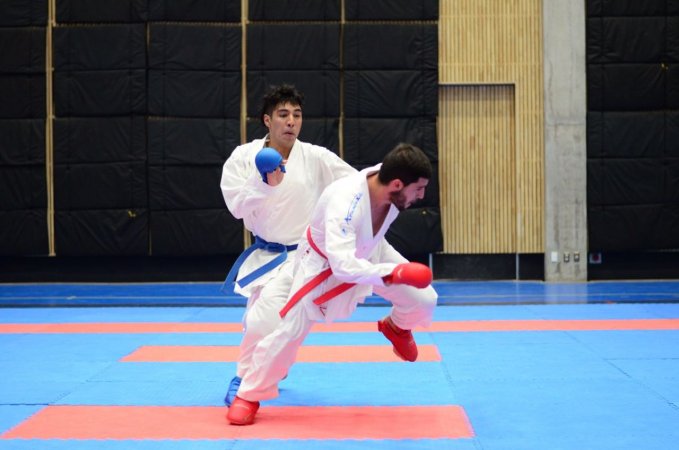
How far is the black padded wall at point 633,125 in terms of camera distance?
415 inches

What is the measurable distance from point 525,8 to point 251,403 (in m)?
8.49

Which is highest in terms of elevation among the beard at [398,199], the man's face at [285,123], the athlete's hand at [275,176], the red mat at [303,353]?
the man's face at [285,123]

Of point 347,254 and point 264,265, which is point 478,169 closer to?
point 264,265

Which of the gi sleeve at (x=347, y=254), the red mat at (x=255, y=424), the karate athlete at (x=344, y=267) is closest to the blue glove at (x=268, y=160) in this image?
the karate athlete at (x=344, y=267)

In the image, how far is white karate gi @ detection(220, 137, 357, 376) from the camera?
3.91m

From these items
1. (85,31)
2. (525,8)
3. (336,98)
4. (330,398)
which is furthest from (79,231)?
(330,398)

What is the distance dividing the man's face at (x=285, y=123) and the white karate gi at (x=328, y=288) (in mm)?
631

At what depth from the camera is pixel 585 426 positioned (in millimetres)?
3486

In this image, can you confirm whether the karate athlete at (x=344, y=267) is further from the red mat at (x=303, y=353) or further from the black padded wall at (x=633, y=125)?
the black padded wall at (x=633, y=125)

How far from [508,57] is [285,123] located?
723cm

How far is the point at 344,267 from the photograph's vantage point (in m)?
3.30

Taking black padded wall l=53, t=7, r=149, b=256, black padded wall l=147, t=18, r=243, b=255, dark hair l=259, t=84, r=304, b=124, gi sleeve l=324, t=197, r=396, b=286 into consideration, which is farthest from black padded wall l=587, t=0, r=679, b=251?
gi sleeve l=324, t=197, r=396, b=286

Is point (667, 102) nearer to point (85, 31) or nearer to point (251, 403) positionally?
point (85, 31)

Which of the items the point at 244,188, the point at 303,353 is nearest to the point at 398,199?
the point at 244,188
